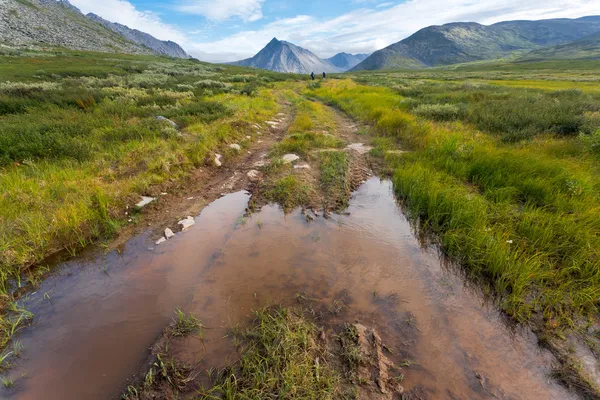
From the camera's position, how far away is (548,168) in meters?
6.10

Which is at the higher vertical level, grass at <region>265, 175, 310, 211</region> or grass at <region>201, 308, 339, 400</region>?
grass at <region>265, 175, 310, 211</region>

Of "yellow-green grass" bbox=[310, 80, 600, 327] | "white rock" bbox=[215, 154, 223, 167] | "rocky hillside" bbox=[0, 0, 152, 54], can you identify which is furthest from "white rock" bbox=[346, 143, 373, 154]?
"rocky hillside" bbox=[0, 0, 152, 54]

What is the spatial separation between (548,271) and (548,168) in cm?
385

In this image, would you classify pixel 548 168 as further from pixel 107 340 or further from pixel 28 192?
pixel 28 192

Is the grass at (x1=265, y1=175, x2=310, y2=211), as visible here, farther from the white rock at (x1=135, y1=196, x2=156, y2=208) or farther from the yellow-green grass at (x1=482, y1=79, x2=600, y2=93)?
the yellow-green grass at (x1=482, y1=79, x2=600, y2=93)

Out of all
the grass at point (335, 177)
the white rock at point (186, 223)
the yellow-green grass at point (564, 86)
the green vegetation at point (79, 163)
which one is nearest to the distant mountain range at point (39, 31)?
the green vegetation at point (79, 163)

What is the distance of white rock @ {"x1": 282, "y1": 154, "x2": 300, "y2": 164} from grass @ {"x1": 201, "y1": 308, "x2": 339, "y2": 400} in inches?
242

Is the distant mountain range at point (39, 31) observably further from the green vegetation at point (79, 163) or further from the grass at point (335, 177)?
the grass at point (335, 177)

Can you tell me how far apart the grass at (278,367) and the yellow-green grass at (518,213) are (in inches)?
108

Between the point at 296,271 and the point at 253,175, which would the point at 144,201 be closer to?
the point at 253,175

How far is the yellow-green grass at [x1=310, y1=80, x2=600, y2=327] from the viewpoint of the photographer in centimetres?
355

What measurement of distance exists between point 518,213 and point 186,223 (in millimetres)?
7001

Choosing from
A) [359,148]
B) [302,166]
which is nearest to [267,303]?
[302,166]

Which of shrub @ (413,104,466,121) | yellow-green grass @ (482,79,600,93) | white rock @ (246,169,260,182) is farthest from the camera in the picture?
yellow-green grass @ (482,79,600,93)
